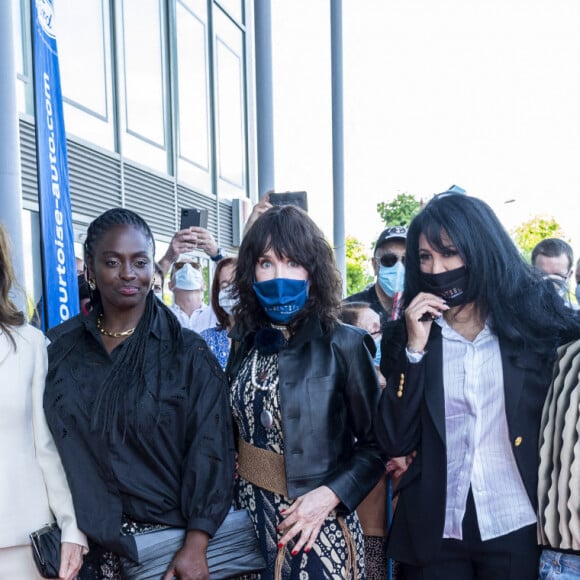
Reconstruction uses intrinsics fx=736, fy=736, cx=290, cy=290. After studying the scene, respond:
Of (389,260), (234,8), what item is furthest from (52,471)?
(234,8)

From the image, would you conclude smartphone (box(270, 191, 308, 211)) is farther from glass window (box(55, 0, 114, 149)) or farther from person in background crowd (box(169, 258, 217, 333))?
glass window (box(55, 0, 114, 149))

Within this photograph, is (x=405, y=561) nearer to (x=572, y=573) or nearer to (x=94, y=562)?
(x=572, y=573)

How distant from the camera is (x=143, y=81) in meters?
12.6

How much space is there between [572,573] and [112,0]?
11285 mm

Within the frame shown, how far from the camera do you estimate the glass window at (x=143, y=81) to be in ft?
39.5

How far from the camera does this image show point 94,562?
2.44 meters

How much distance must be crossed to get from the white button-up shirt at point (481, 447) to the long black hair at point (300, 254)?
528mm

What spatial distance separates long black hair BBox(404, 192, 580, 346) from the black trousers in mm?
594

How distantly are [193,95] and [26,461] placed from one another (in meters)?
13.4

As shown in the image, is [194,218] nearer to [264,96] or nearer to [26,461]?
[26,461]

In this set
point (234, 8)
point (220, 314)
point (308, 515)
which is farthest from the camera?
point (234, 8)

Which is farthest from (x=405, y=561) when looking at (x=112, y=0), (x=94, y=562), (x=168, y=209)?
(x=168, y=209)

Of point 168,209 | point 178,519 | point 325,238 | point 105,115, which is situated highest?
point 105,115

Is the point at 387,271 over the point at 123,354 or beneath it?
over
